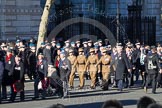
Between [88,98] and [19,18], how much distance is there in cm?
1660

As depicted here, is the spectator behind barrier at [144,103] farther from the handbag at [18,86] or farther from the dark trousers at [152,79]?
the dark trousers at [152,79]

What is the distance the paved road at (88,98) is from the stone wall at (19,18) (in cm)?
1223

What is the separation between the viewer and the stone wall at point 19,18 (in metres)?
35.1

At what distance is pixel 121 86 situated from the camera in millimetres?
22125

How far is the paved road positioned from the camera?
1825 centimetres

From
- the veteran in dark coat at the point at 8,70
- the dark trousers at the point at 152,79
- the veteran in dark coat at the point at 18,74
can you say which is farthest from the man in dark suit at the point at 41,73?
the dark trousers at the point at 152,79

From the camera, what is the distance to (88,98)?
20016mm

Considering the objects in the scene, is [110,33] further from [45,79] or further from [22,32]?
[45,79]

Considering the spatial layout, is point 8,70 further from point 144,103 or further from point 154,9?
point 154,9

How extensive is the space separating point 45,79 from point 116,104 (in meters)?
11.5

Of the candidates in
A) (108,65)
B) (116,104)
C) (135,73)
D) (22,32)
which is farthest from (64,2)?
(116,104)

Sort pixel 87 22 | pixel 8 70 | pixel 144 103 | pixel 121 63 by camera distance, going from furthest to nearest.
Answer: pixel 87 22
pixel 121 63
pixel 8 70
pixel 144 103

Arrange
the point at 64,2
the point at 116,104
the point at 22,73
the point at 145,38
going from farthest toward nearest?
the point at 64,2
the point at 145,38
the point at 22,73
the point at 116,104

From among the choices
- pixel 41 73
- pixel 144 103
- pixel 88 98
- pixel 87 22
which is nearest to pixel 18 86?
pixel 41 73
